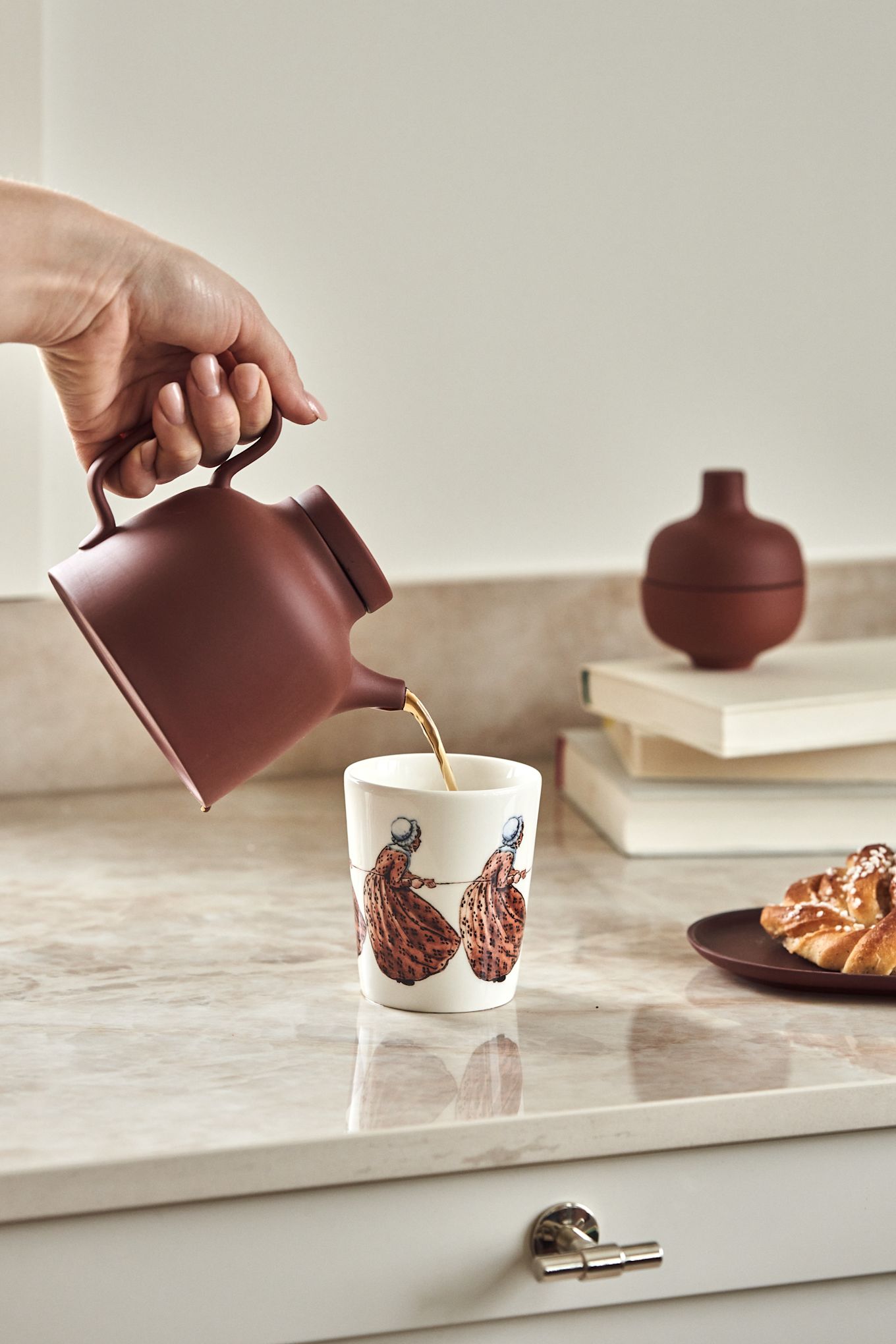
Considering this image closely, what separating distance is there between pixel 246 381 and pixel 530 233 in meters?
0.69

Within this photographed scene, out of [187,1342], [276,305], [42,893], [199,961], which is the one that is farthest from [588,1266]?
[276,305]

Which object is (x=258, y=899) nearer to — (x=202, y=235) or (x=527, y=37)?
(x=202, y=235)

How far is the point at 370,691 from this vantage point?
768 mm

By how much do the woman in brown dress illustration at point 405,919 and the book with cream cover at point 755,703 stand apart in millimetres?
390

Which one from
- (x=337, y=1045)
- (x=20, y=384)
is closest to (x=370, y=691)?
(x=337, y=1045)

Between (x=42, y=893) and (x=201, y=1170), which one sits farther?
(x=42, y=893)

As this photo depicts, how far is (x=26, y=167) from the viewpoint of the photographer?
4.07 ft

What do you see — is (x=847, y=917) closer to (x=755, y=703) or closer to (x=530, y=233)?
(x=755, y=703)

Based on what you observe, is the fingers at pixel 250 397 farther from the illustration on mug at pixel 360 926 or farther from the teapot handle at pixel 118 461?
the illustration on mug at pixel 360 926

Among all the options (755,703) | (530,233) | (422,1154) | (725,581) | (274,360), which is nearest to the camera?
(422,1154)

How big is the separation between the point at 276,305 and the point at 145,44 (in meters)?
0.25

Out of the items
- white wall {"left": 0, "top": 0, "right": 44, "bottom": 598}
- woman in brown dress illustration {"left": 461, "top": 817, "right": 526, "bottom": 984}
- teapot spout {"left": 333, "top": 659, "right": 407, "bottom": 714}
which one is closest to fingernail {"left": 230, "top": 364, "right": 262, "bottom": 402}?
teapot spout {"left": 333, "top": 659, "right": 407, "bottom": 714}

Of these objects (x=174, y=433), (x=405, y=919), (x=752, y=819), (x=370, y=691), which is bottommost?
(x=752, y=819)

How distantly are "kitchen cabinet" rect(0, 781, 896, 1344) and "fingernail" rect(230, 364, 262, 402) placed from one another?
34 cm
